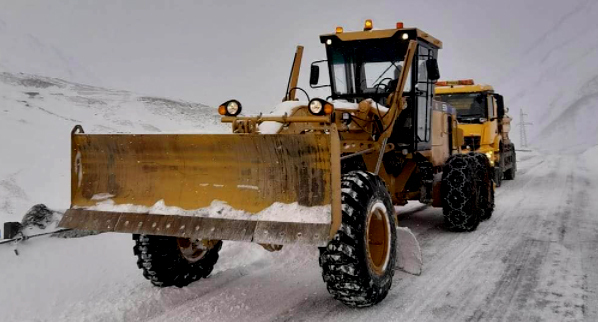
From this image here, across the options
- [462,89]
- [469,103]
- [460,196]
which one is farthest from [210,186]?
[469,103]

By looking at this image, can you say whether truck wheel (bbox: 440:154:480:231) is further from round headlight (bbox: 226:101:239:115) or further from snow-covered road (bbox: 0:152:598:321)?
round headlight (bbox: 226:101:239:115)

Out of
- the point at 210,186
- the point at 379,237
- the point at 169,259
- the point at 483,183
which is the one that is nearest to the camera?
the point at 210,186

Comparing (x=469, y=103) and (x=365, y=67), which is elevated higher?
(x=365, y=67)

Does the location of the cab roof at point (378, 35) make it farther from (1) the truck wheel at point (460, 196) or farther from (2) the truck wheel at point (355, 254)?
(2) the truck wheel at point (355, 254)

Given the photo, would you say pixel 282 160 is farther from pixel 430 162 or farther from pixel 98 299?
pixel 430 162

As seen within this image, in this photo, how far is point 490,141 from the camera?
45.1 ft

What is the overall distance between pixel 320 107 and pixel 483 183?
451cm

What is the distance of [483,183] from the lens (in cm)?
800

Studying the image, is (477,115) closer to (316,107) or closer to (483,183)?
(483,183)

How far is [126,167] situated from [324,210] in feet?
5.87

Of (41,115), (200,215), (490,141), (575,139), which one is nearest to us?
(200,215)

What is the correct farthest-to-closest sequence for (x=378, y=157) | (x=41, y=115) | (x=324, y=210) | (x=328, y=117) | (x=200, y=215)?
1. (x=41, y=115)
2. (x=378, y=157)
3. (x=328, y=117)
4. (x=200, y=215)
5. (x=324, y=210)

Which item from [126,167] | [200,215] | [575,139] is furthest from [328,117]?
[575,139]

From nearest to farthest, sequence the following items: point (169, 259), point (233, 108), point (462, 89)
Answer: point (233, 108) < point (169, 259) < point (462, 89)
